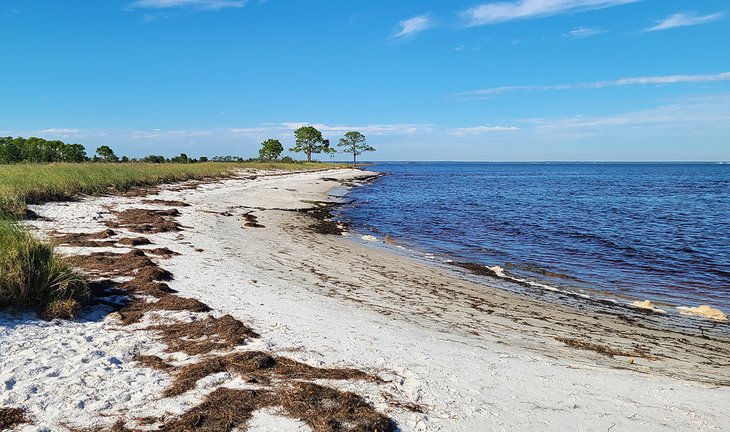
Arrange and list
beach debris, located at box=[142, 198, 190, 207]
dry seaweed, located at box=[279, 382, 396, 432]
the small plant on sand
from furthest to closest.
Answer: beach debris, located at box=[142, 198, 190, 207], the small plant on sand, dry seaweed, located at box=[279, 382, 396, 432]

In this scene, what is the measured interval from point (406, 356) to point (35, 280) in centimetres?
544

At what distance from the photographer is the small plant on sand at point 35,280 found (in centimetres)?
635

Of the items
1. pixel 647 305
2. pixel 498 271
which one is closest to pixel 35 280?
pixel 498 271

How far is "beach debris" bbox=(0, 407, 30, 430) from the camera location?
12.9ft

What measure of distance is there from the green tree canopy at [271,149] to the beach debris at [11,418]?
106 meters

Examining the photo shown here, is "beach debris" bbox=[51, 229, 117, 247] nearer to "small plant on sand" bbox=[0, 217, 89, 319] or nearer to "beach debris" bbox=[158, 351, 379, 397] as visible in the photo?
"small plant on sand" bbox=[0, 217, 89, 319]

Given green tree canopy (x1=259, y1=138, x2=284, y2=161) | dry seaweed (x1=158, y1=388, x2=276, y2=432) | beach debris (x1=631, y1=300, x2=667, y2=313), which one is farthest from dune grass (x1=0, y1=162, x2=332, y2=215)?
green tree canopy (x1=259, y1=138, x2=284, y2=161)

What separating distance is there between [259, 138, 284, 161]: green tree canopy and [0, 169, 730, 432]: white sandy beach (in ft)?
327

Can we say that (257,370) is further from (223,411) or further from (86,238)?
(86,238)

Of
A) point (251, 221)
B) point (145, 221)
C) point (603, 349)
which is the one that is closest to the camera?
point (603, 349)

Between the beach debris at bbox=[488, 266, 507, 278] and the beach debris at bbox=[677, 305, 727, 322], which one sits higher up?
the beach debris at bbox=[488, 266, 507, 278]

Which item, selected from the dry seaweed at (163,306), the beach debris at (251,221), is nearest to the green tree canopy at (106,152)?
the beach debris at (251,221)

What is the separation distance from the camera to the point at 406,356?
6016 millimetres

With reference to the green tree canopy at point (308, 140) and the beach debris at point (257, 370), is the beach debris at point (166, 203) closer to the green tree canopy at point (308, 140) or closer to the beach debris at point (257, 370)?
the beach debris at point (257, 370)
